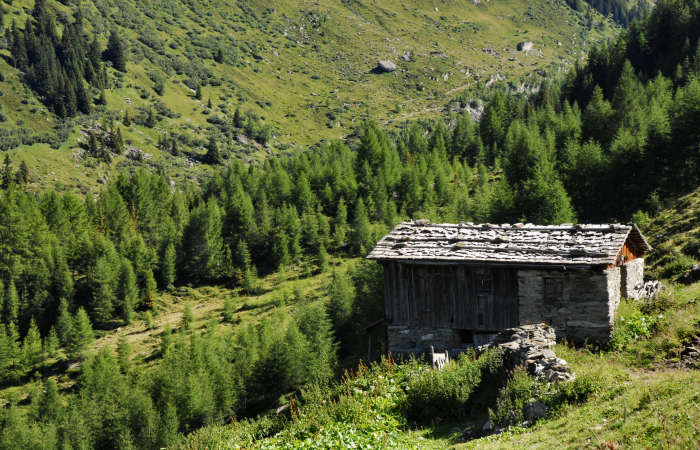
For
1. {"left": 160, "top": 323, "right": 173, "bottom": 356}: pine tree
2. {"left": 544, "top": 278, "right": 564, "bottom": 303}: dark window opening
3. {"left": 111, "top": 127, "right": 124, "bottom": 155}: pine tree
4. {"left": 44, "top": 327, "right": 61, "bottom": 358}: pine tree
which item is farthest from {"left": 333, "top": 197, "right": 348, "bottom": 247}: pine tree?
{"left": 111, "top": 127, "right": 124, "bottom": 155}: pine tree

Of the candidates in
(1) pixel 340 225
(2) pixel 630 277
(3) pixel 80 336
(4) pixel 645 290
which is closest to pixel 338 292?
(1) pixel 340 225

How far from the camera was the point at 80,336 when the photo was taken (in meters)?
76.0

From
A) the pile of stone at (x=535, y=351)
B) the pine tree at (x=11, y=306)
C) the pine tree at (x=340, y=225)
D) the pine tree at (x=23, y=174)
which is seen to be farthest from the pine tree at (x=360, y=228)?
the pine tree at (x=23, y=174)

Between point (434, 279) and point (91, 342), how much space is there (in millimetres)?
68681

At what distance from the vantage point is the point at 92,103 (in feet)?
645

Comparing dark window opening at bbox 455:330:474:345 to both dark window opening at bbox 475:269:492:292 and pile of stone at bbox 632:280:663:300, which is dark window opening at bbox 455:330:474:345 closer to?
dark window opening at bbox 475:269:492:292

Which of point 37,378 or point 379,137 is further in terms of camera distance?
point 379,137

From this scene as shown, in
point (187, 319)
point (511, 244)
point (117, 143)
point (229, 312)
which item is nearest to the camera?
point (511, 244)

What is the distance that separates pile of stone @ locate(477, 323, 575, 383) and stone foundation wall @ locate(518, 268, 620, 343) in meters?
1.59

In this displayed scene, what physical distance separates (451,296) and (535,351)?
8.90 metres

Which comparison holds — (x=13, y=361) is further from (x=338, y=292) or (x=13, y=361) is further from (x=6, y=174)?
(x=6, y=174)

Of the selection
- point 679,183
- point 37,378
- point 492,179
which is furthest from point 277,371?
point 492,179

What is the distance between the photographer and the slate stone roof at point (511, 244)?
22.2 m

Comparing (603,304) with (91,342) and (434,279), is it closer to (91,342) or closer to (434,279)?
(434,279)
